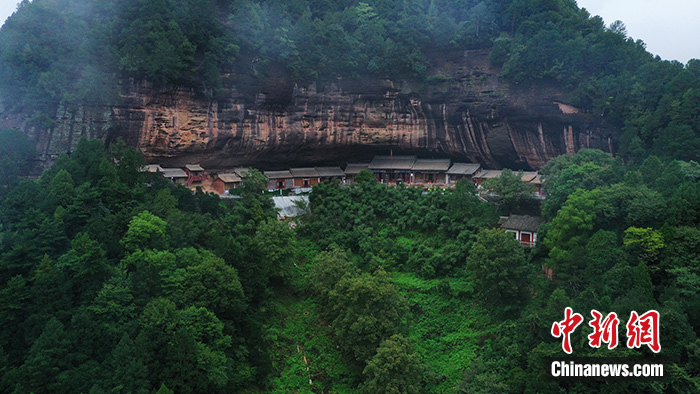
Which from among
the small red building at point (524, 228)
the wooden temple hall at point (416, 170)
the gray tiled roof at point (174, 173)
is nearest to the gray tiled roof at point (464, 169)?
the wooden temple hall at point (416, 170)

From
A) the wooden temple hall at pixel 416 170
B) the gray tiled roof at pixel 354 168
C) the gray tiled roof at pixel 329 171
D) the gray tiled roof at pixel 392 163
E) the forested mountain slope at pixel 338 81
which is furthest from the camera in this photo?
the gray tiled roof at pixel 354 168

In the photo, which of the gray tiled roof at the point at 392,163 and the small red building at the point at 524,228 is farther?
the gray tiled roof at the point at 392,163

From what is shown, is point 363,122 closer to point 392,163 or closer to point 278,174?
point 392,163

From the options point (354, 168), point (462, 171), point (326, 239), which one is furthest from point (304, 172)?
point (462, 171)

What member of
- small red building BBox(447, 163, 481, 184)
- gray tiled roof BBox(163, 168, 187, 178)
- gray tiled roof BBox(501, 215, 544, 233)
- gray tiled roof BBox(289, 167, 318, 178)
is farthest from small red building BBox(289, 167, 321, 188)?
gray tiled roof BBox(501, 215, 544, 233)

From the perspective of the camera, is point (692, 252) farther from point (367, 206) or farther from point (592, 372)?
point (367, 206)

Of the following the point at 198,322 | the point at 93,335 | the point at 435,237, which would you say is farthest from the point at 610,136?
the point at 93,335

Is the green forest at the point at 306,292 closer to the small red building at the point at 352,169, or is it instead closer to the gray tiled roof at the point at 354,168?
the gray tiled roof at the point at 354,168
